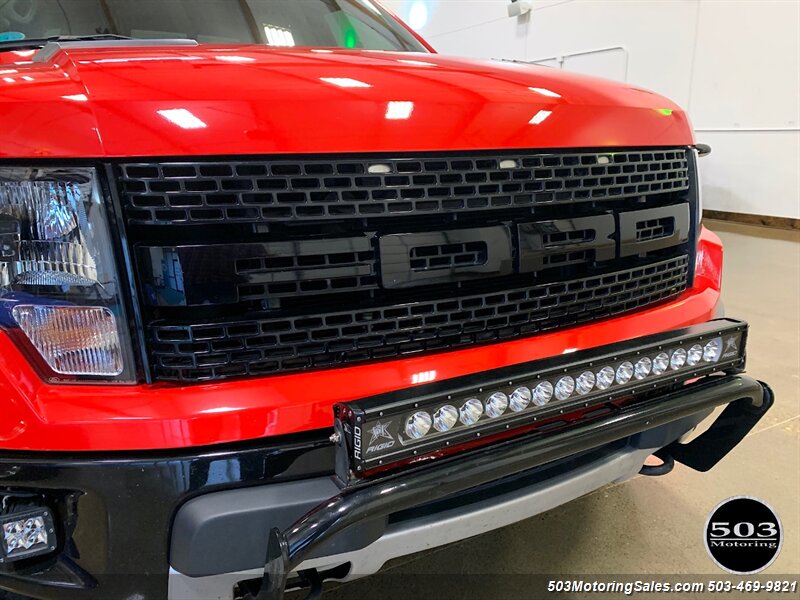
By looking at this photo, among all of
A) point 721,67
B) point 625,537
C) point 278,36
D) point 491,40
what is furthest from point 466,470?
point 491,40

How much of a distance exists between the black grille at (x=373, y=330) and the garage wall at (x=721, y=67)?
271 inches

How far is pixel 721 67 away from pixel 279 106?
7.98 meters

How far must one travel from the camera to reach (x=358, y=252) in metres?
1.13

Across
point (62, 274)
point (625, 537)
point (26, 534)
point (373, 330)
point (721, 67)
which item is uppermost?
point (721, 67)

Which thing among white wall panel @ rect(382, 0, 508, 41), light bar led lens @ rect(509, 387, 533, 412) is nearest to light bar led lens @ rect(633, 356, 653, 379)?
light bar led lens @ rect(509, 387, 533, 412)

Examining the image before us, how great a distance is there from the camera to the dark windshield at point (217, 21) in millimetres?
1944

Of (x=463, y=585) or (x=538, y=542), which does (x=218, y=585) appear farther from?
(x=538, y=542)

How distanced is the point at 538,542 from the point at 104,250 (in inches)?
62.8

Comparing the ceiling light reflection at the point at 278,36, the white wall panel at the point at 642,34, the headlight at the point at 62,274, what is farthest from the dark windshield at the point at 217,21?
the white wall panel at the point at 642,34

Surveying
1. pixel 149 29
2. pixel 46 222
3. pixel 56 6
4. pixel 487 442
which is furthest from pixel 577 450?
pixel 56 6

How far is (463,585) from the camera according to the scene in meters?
1.78

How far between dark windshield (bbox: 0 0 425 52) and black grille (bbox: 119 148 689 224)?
1.18m

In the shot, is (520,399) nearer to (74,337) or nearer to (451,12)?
(74,337)

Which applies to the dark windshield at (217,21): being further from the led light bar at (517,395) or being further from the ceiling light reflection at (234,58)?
the led light bar at (517,395)
